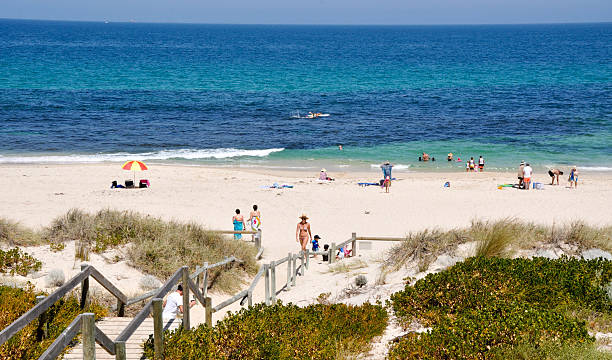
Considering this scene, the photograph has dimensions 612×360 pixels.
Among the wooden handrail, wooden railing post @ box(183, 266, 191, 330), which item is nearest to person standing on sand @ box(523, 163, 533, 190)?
wooden railing post @ box(183, 266, 191, 330)

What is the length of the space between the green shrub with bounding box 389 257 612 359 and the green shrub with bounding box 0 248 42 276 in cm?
613

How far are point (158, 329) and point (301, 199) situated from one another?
17.7m

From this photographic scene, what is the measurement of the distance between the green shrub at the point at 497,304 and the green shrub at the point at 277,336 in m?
0.65

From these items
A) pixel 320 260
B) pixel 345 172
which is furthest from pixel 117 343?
pixel 345 172

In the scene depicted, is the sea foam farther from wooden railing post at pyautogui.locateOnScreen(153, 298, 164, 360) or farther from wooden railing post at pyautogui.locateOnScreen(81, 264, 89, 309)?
wooden railing post at pyautogui.locateOnScreen(153, 298, 164, 360)

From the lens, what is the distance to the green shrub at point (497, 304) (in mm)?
6367

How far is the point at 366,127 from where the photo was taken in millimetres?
41156

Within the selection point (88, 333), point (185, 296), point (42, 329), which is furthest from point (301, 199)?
point (88, 333)

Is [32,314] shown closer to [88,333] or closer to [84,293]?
[88,333]

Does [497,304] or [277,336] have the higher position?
[497,304]

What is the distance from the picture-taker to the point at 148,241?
462 inches

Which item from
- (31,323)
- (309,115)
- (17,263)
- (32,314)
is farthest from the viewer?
(309,115)

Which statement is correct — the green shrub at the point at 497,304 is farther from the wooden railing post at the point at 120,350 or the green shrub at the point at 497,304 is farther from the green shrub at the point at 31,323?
the green shrub at the point at 31,323

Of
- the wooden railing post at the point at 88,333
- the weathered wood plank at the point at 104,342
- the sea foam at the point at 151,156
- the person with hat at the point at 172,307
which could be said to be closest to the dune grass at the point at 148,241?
the person with hat at the point at 172,307
